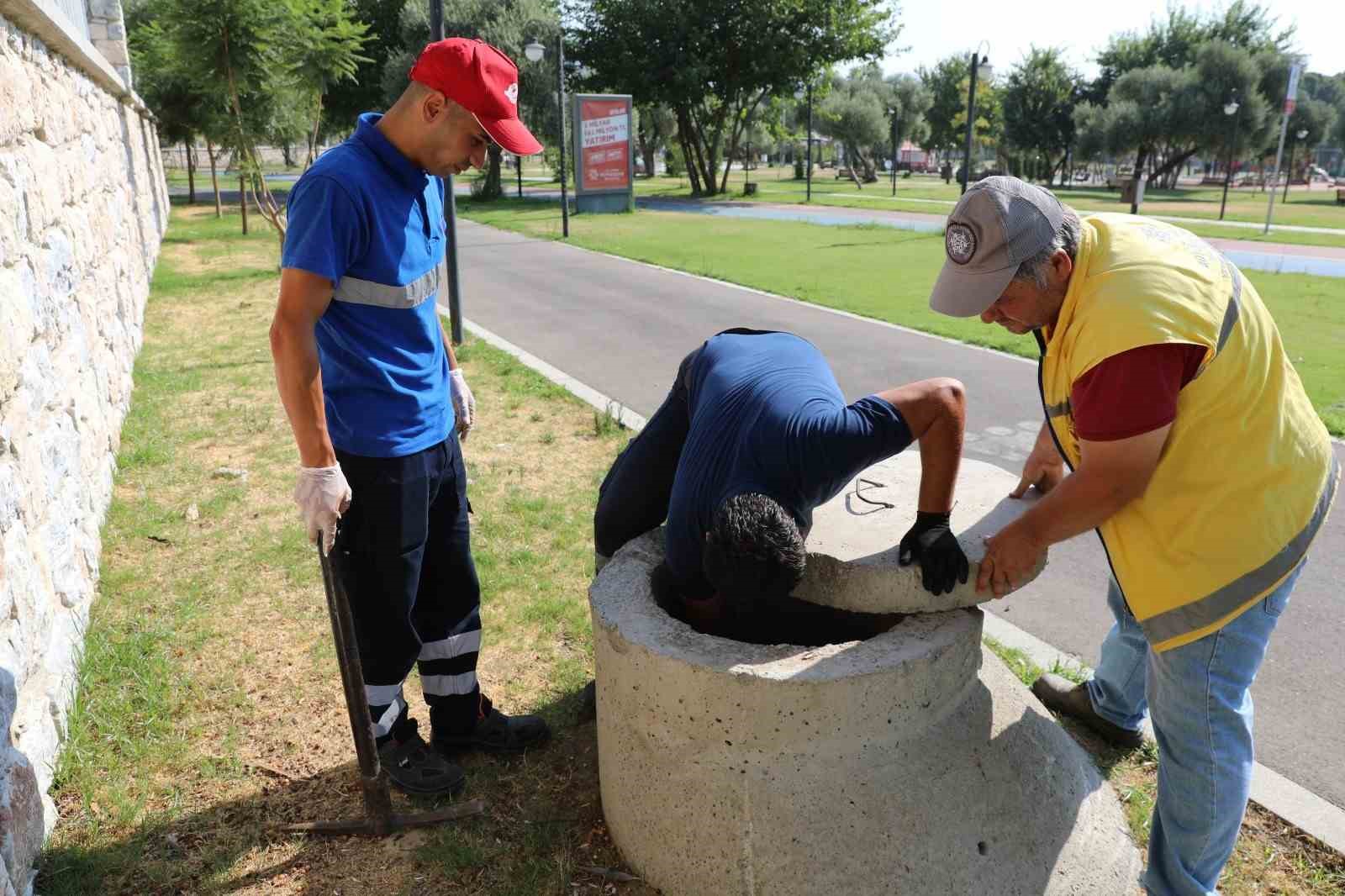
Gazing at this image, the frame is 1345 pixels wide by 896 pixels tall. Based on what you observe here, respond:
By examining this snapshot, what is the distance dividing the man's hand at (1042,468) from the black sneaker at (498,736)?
1.76 metres

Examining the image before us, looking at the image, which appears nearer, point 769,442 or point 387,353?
point 769,442

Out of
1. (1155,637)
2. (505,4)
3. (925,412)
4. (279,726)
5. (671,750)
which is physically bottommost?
(279,726)

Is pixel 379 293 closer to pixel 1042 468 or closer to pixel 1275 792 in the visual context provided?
pixel 1042 468

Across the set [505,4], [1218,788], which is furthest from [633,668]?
[505,4]

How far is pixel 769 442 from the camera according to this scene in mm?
2406

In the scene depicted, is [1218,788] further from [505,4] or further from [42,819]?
[505,4]

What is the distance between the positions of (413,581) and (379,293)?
0.84 metres

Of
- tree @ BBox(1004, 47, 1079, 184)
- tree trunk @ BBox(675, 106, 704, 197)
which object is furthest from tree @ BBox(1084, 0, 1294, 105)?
tree trunk @ BBox(675, 106, 704, 197)

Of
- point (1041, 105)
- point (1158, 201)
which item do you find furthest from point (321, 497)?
point (1041, 105)

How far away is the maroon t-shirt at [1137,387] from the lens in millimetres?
1969

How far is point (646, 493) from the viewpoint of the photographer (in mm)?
3213

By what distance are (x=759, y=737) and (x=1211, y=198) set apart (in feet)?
150

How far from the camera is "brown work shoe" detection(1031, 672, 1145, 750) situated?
3.22 m

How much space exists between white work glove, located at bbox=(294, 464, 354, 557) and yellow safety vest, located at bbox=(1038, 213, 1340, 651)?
1.79 metres
